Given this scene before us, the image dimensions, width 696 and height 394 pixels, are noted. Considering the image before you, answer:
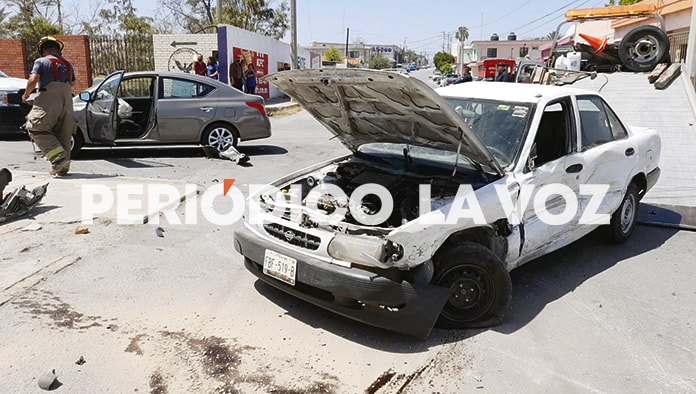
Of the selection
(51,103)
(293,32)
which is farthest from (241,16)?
(51,103)

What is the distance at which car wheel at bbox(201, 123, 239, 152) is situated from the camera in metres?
10.1

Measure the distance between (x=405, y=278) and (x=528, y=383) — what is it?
928 millimetres

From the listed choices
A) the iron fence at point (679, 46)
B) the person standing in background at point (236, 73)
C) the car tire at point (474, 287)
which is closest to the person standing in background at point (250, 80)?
the person standing in background at point (236, 73)

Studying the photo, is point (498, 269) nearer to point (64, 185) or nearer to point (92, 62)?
point (64, 185)

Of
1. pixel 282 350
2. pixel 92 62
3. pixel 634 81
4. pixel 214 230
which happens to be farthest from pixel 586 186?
pixel 92 62

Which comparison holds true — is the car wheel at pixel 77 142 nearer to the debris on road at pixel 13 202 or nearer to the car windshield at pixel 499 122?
the debris on road at pixel 13 202

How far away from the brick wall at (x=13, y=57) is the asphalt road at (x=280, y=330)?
17.8 meters

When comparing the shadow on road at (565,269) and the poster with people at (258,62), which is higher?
the poster with people at (258,62)

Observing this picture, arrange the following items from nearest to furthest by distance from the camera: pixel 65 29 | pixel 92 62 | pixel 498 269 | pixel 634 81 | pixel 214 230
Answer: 1. pixel 498 269
2. pixel 214 230
3. pixel 634 81
4. pixel 92 62
5. pixel 65 29

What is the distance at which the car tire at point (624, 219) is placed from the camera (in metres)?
5.60

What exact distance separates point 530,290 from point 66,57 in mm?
20337

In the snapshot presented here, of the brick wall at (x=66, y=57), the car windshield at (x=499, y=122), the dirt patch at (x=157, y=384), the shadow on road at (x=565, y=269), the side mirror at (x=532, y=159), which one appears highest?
the brick wall at (x=66, y=57)

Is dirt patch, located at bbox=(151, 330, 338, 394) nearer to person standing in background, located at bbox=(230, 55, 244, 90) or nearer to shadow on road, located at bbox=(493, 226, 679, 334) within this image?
shadow on road, located at bbox=(493, 226, 679, 334)

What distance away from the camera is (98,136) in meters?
9.34
